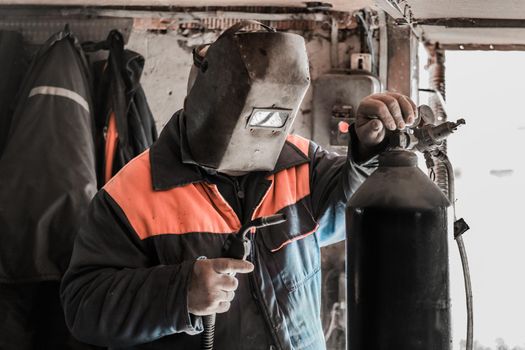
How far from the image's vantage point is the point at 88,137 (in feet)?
6.43

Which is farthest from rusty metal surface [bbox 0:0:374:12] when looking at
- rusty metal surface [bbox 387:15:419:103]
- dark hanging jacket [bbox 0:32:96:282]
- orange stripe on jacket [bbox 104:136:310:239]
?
orange stripe on jacket [bbox 104:136:310:239]

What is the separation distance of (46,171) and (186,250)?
648 mm

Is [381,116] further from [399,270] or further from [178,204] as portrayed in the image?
[178,204]

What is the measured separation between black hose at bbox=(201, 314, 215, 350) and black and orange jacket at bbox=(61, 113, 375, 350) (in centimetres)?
2

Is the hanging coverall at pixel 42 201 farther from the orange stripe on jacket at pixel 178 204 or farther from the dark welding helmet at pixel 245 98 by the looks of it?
the dark welding helmet at pixel 245 98

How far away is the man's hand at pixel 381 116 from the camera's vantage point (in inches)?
48.8

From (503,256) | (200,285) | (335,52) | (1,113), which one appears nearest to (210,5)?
(335,52)

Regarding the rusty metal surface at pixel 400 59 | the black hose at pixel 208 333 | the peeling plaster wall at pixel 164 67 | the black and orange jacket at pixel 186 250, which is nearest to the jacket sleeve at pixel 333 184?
the black and orange jacket at pixel 186 250

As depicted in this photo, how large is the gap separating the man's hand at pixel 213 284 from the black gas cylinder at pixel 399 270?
0.24 m

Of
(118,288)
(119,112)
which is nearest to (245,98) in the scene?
(118,288)

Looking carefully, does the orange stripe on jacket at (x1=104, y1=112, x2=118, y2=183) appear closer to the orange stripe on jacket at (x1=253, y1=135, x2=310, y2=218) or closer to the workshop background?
the workshop background

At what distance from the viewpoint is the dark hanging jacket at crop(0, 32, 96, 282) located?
180 centimetres

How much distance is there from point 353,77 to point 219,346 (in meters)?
1.07

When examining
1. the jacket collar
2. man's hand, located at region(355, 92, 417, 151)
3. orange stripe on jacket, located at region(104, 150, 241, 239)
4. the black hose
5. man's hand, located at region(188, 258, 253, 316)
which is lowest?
the black hose
